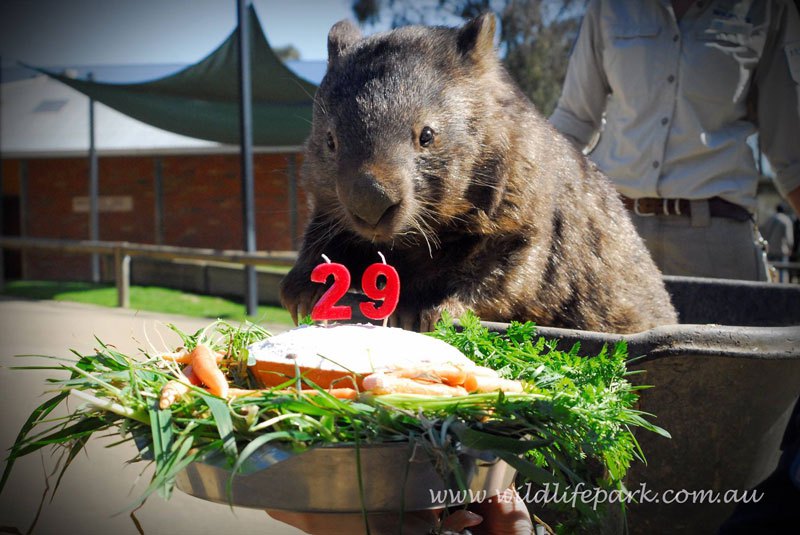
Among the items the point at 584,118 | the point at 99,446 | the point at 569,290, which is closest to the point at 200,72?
the point at 99,446

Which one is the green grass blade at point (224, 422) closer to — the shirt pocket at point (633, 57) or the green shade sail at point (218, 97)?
the shirt pocket at point (633, 57)

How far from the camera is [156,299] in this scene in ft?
33.0

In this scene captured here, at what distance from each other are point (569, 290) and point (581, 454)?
99 cm

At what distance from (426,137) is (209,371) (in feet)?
2.74

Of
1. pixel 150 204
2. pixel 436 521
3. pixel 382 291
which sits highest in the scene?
pixel 150 204

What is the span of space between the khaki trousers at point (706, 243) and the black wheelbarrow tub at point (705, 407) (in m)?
1.20

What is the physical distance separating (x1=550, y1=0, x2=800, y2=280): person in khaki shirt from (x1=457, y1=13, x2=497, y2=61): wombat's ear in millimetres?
1041

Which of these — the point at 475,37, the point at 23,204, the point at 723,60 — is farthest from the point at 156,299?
the point at 475,37

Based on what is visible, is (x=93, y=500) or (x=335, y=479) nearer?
(x=335, y=479)

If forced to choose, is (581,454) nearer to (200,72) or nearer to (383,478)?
(383,478)

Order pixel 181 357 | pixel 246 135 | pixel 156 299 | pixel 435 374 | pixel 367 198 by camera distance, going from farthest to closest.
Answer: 1. pixel 156 299
2. pixel 246 135
3. pixel 367 198
4. pixel 181 357
5. pixel 435 374

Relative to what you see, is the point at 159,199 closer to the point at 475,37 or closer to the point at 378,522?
the point at 475,37

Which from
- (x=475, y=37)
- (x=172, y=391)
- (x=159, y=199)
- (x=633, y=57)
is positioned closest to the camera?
(x=172, y=391)

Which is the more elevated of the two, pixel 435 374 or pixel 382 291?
pixel 382 291
